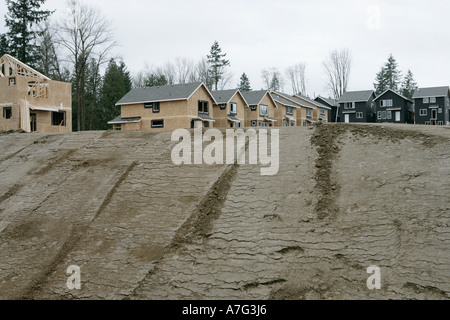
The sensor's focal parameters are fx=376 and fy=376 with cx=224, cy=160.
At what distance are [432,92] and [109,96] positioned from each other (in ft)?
159

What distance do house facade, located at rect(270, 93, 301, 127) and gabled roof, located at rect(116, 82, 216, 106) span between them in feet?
56.4

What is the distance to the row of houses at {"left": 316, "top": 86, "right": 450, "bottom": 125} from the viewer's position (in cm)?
5769

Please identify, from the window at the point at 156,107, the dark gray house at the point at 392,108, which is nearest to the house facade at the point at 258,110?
the window at the point at 156,107

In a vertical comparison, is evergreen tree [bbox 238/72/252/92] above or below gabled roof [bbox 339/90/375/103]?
above

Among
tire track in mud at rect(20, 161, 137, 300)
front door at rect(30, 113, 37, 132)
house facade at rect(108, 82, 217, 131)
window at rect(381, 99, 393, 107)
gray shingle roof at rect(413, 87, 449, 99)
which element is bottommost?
tire track in mud at rect(20, 161, 137, 300)

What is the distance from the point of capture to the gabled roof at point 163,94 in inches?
1459

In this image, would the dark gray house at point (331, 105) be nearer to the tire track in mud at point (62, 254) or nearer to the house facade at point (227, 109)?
the house facade at point (227, 109)

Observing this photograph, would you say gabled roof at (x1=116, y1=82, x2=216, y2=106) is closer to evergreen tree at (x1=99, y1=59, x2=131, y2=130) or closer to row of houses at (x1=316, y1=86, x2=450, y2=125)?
evergreen tree at (x1=99, y1=59, x2=131, y2=130)

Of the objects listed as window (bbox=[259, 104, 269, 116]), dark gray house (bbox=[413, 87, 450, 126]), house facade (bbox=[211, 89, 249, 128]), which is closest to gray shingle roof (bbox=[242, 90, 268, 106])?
window (bbox=[259, 104, 269, 116])

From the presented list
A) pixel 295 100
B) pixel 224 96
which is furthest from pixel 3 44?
pixel 295 100

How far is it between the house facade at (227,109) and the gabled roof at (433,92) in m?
31.7

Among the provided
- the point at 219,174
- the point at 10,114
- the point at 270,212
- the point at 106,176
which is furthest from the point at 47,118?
the point at 270,212

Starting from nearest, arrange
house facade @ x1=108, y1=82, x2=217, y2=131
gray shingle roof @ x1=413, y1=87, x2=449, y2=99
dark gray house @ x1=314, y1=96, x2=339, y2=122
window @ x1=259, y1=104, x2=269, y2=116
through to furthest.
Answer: house facade @ x1=108, y1=82, x2=217, y2=131, window @ x1=259, y1=104, x2=269, y2=116, gray shingle roof @ x1=413, y1=87, x2=449, y2=99, dark gray house @ x1=314, y1=96, x2=339, y2=122
